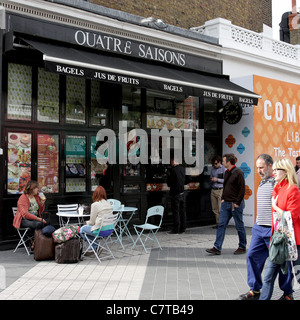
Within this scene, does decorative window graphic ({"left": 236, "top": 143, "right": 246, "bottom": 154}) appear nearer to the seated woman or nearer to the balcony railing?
the balcony railing

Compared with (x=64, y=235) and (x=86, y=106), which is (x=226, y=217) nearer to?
(x=64, y=235)

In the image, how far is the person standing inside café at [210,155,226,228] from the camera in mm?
11242

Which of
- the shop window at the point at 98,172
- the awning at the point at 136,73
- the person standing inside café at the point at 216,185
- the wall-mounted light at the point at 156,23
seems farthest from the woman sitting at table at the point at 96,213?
the wall-mounted light at the point at 156,23

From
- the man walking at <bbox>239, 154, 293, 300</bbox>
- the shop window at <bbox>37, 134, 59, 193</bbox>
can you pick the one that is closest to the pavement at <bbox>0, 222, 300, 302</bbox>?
the man walking at <bbox>239, 154, 293, 300</bbox>

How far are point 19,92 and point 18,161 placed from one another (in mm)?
1429

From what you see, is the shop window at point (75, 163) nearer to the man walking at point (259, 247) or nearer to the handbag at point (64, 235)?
the handbag at point (64, 235)

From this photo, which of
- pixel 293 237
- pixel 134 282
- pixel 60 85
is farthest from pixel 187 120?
pixel 293 237

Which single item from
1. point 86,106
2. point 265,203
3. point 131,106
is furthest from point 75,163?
point 265,203

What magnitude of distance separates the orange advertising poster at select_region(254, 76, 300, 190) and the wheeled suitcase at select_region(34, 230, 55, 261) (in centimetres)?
622

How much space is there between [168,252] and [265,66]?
8232 millimetres

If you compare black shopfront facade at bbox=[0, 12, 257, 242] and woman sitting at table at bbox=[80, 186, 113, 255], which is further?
black shopfront facade at bbox=[0, 12, 257, 242]

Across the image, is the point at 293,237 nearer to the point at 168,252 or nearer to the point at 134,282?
the point at 134,282

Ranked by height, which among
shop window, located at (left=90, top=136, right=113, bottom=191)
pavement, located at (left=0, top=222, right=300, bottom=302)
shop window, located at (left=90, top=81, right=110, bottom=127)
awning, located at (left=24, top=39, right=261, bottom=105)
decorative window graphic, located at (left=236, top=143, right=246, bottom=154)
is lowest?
pavement, located at (left=0, top=222, right=300, bottom=302)

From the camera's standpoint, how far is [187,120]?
1183 cm
